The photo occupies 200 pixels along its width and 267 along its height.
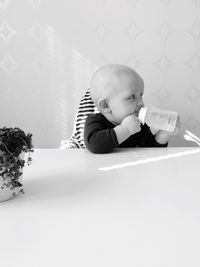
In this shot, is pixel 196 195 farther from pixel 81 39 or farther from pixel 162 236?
pixel 81 39

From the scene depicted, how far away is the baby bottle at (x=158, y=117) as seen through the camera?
1.27 metres

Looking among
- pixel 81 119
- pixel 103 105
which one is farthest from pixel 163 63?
pixel 103 105

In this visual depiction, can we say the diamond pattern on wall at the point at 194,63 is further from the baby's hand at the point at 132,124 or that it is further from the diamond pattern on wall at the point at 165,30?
the baby's hand at the point at 132,124

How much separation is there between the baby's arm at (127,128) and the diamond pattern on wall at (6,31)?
4.31 feet

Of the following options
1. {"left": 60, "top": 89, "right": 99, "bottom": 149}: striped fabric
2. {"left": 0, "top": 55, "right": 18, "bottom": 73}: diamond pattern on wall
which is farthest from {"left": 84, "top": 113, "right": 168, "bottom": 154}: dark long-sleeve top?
{"left": 0, "top": 55, "right": 18, "bottom": 73}: diamond pattern on wall

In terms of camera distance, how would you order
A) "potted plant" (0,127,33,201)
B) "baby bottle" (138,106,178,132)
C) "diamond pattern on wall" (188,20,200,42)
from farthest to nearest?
"diamond pattern on wall" (188,20,200,42), "baby bottle" (138,106,178,132), "potted plant" (0,127,33,201)

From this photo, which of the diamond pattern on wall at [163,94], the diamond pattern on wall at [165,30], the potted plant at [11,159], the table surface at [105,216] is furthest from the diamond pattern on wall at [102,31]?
the potted plant at [11,159]

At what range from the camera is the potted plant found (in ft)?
2.62

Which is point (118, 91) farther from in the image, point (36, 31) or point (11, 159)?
point (36, 31)

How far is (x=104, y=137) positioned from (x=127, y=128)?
0.09 meters

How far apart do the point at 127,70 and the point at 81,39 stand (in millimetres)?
975

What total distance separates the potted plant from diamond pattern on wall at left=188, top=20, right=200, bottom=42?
177 cm

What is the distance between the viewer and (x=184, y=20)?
237 centimetres

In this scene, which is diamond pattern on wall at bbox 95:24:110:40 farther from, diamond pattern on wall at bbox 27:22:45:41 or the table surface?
the table surface
